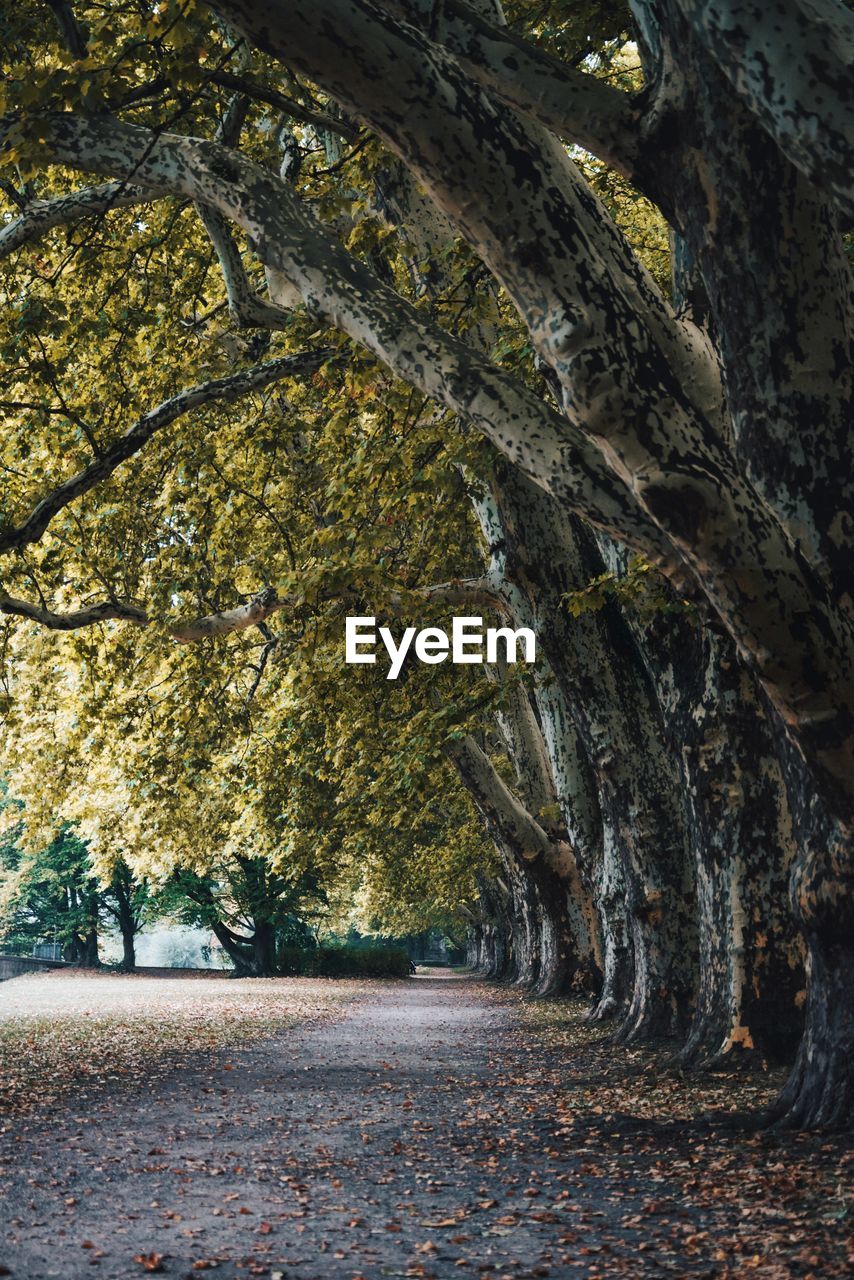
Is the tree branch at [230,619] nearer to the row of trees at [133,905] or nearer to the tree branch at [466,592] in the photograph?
the tree branch at [466,592]

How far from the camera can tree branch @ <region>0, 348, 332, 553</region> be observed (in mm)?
11031

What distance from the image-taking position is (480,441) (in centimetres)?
1077

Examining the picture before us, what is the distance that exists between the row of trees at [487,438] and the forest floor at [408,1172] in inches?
38.6

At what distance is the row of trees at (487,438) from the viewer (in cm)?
588

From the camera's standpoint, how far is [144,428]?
1120 cm

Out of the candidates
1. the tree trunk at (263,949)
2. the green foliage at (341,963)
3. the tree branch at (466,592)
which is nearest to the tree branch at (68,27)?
the tree branch at (466,592)

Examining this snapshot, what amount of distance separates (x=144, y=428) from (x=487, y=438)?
130 inches

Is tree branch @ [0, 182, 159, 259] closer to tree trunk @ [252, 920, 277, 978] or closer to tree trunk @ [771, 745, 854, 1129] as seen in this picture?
tree trunk @ [771, 745, 854, 1129]

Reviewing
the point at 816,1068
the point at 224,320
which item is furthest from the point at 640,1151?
the point at 224,320

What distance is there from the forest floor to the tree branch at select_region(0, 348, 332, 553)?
4.76 m

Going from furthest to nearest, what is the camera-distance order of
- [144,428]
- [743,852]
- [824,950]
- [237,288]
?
[237,288] → [144,428] → [743,852] → [824,950]

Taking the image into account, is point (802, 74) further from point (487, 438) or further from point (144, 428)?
point (144, 428)

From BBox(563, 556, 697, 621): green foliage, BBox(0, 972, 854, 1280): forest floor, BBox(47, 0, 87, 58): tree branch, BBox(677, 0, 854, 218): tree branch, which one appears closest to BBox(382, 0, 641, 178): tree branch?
BBox(677, 0, 854, 218): tree branch

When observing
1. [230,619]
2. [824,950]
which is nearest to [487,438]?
[824,950]
